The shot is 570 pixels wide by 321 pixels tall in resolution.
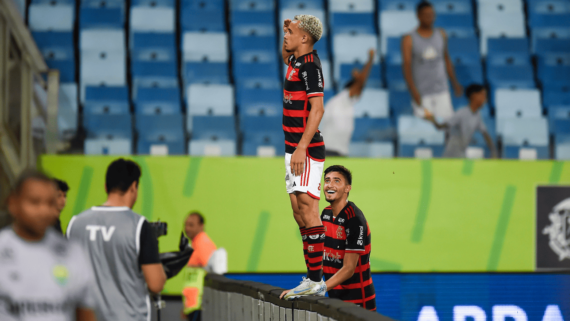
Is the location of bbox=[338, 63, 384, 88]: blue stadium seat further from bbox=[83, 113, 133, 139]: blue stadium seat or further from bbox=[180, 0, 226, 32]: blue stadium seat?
bbox=[83, 113, 133, 139]: blue stadium seat

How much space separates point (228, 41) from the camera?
10242 mm

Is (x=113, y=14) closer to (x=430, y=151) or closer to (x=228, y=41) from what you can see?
(x=228, y=41)

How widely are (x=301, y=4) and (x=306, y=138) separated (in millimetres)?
7268

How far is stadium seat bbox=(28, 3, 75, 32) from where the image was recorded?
9.73 meters

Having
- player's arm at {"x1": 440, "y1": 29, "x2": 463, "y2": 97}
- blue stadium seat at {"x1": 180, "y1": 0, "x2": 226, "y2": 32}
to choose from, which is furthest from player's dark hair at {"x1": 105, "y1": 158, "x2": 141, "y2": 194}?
blue stadium seat at {"x1": 180, "y1": 0, "x2": 226, "y2": 32}

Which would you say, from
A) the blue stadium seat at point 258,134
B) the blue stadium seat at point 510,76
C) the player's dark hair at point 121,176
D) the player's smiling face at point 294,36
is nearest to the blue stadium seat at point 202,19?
the blue stadium seat at point 258,134

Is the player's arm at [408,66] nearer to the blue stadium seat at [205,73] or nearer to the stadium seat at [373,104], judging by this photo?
the stadium seat at [373,104]

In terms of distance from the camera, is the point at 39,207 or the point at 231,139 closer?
the point at 39,207

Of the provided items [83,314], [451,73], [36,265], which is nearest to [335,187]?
[83,314]

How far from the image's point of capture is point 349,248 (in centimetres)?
396

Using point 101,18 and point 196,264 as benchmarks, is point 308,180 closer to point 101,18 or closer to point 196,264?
point 196,264

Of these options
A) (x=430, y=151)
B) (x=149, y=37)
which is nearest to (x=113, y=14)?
(x=149, y=37)

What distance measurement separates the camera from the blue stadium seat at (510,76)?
978 cm

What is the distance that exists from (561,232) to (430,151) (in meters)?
1.73
